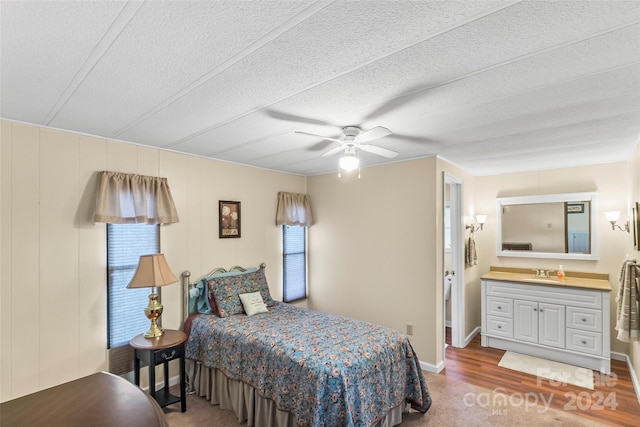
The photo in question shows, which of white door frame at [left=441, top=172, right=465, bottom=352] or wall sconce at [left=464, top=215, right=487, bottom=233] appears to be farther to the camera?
wall sconce at [left=464, top=215, right=487, bottom=233]

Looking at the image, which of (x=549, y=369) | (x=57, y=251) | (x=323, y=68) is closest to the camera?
(x=323, y=68)

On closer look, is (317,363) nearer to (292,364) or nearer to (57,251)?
(292,364)

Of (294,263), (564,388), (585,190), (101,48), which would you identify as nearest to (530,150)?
(585,190)

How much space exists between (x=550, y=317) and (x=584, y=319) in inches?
12.9

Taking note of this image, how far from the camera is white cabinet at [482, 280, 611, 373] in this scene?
363 centimetres

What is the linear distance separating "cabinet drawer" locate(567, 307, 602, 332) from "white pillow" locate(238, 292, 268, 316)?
367cm

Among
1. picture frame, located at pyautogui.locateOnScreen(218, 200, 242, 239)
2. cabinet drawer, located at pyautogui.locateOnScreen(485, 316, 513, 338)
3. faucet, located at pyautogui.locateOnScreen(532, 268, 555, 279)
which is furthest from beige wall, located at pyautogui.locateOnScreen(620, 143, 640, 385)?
picture frame, located at pyautogui.locateOnScreen(218, 200, 242, 239)

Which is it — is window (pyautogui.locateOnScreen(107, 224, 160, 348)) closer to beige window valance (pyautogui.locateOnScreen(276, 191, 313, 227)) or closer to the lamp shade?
the lamp shade

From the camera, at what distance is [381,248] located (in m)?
4.04

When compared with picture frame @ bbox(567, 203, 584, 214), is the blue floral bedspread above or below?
below

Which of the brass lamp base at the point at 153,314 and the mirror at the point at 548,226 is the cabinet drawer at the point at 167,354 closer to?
the brass lamp base at the point at 153,314

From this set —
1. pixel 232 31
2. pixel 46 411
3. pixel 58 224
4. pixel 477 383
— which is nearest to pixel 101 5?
pixel 232 31

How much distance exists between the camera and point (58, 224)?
263 cm

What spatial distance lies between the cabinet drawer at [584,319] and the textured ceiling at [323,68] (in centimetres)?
216
